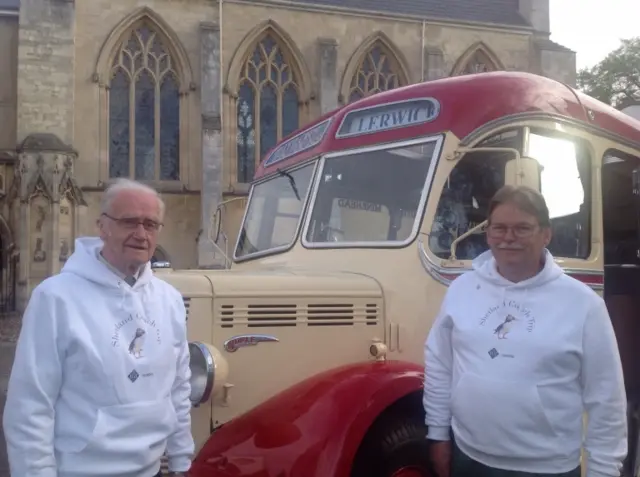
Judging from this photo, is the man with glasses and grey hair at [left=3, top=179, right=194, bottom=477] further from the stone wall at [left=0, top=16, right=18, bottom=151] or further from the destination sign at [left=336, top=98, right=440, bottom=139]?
the stone wall at [left=0, top=16, right=18, bottom=151]

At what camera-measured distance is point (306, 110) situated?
73.4 ft

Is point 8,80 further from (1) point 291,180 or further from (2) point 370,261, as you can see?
(2) point 370,261

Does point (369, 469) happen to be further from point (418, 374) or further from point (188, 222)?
point (188, 222)

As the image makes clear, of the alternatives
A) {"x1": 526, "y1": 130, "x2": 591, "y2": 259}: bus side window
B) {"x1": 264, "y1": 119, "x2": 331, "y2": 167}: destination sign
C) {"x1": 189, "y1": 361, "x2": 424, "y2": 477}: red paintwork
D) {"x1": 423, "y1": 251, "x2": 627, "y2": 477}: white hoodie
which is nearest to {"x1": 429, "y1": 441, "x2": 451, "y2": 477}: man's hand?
{"x1": 423, "y1": 251, "x2": 627, "y2": 477}: white hoodie

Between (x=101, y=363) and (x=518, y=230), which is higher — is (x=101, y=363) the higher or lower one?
the lower one

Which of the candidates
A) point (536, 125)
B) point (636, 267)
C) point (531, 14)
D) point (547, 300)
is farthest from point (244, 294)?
point (531, 14)

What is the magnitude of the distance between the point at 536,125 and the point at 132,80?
60.2 feet

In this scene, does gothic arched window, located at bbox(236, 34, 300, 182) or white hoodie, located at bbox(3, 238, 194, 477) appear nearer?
white hoodie, located at bbox(3, 238, 194, 477)

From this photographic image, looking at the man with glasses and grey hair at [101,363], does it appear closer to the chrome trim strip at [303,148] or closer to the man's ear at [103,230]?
the man's ear at [103,230]

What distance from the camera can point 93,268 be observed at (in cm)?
260

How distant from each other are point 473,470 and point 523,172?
174 cm

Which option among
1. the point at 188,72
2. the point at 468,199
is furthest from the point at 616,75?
the point at 468,199

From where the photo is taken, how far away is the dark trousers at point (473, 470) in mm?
2783

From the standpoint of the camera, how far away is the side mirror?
4.00m
